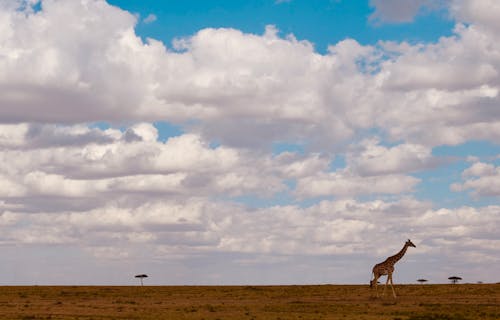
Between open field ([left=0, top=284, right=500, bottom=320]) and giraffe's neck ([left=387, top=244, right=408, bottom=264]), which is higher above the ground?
giraffe's neck ([left=387, top=244, right=408, bottom=264])

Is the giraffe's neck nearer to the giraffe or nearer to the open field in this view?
the giraffe

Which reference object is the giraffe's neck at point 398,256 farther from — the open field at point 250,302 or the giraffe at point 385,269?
the open field at point 250,302

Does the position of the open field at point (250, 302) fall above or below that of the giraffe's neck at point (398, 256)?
below

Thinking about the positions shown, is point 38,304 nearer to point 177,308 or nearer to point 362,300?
point 177,308

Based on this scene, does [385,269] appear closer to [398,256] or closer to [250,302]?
[398,256]

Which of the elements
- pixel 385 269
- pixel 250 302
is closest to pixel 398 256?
pixel 385 269

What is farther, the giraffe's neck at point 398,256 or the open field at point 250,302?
the giraffe's neck at point 398,256

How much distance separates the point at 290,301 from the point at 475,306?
15809 mm

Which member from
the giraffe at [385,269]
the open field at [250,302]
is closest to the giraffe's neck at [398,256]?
the giraffe at [385,269]

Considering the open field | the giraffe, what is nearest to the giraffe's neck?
the giraffe

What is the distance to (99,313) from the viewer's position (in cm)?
5612

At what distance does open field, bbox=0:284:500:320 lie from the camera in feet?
176

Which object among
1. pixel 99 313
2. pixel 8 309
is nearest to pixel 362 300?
pixel 99 313

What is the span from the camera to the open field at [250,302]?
53781 millimetres
